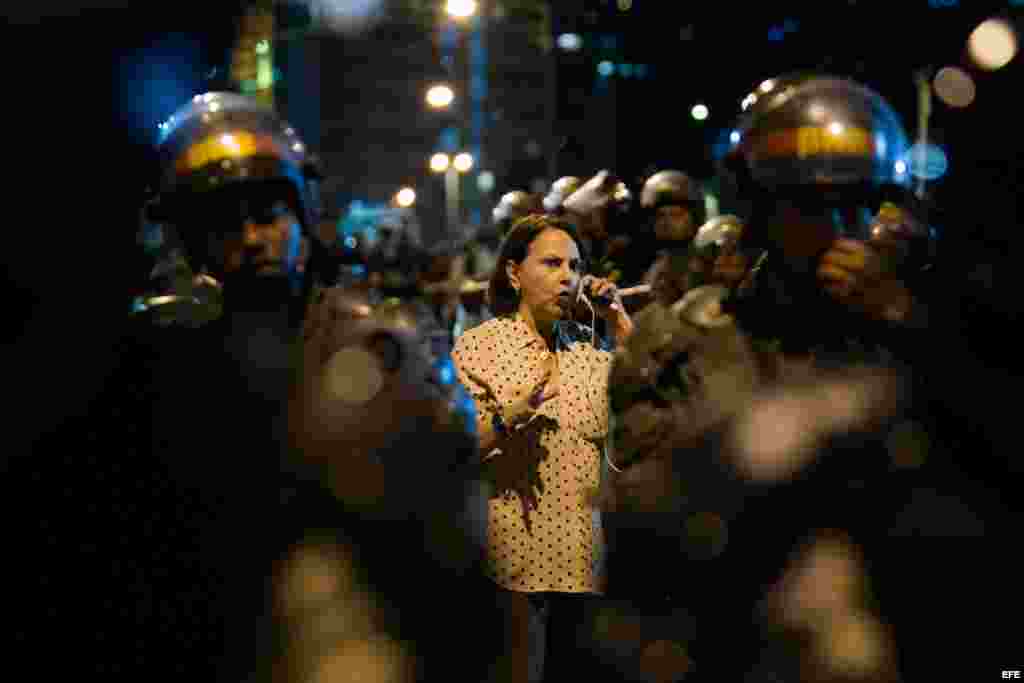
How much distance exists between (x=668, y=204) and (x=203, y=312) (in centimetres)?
561

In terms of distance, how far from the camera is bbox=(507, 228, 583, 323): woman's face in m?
5.02

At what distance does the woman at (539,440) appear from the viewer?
15.6ft

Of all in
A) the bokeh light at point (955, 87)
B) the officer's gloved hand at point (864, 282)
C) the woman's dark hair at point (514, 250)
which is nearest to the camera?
the officer's gloved hand at point (864, 282)

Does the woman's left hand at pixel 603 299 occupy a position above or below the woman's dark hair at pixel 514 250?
below

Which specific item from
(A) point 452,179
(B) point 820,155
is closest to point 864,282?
(B) point 820,155

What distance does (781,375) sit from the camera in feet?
13.0

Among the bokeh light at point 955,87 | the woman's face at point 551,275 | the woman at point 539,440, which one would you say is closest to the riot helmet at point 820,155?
the woman's face at point 551,275

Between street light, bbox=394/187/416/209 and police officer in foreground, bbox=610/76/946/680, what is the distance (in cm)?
5953

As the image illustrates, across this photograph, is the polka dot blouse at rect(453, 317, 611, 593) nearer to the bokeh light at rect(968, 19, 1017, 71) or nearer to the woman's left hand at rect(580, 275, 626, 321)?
the woman's left hand at rect(580, 275, 626, 321)

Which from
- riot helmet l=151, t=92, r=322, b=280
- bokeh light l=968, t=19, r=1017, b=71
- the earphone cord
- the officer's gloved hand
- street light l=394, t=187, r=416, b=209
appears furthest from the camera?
street light l=394, t=187, r=416, b=209

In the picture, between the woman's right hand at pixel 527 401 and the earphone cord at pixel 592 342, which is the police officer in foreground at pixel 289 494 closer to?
the woman's right hand at pixel 527 401

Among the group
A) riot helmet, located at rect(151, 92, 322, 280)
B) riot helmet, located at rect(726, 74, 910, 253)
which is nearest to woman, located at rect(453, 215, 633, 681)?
Result: riot helmet, located at rect(726, 74, 910, 253)

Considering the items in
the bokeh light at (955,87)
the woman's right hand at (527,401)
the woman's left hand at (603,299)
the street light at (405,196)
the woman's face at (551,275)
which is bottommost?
the street light at (405,196)

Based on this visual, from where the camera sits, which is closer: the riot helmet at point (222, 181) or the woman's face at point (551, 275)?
the riot helmet at point (222, 181)
